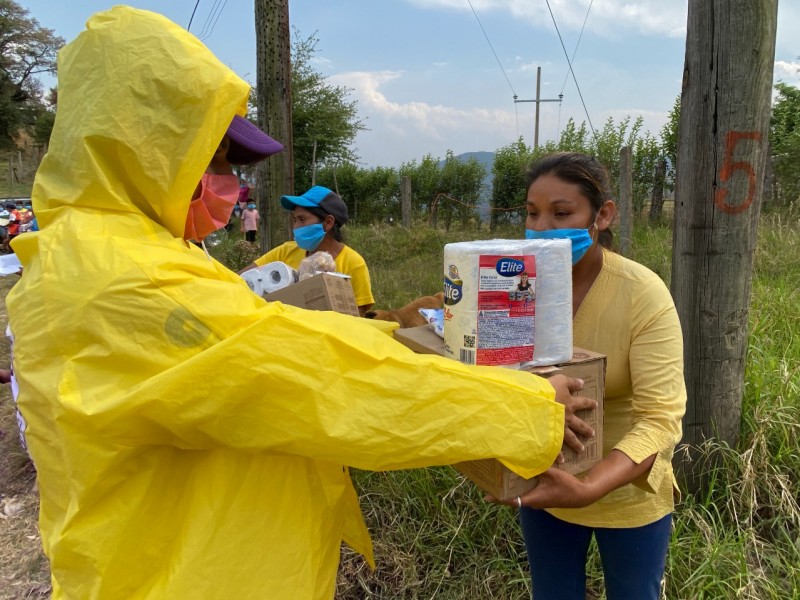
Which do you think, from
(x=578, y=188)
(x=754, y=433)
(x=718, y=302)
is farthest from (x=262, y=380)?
(x=754, y=433)

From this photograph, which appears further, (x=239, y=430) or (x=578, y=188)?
(x=578, y=188)

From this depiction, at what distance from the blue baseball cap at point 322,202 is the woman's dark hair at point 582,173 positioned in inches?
92.2

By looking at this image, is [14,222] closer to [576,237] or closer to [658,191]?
[658,191]

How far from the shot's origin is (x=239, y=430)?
108 centimetres

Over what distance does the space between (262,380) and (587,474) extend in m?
0.87

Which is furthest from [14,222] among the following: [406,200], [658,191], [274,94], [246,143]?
[246,143]

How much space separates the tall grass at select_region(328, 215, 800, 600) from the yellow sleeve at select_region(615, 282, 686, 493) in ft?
3.63

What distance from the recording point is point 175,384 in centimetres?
102

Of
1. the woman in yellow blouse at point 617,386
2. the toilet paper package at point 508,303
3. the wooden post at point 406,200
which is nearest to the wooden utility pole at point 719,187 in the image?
the woman in yellow blouse at point 617,386

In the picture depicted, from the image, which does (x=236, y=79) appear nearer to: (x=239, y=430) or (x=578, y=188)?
(x=239, y=430)

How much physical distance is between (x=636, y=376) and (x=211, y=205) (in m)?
1.23

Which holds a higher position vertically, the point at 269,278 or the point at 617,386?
the point at 269,278

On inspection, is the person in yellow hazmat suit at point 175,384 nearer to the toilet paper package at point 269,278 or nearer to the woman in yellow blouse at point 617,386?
the woman in yellow blouse at point 617,386

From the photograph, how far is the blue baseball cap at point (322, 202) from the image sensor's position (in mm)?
3971
